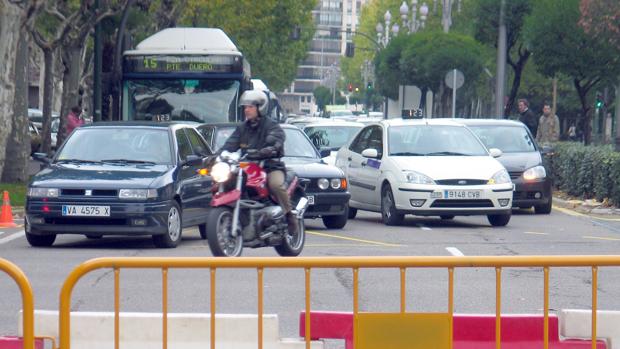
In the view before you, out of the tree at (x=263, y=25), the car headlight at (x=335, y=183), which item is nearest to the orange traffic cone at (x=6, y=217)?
the car headlight at (x=335, y=183)

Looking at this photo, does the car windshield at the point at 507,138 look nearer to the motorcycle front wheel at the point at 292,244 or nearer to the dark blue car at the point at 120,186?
the dark blue car at the point at 120,186

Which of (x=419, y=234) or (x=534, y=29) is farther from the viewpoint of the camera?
(x=534, y=29)

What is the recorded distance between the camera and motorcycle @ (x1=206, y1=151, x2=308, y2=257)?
1221cm

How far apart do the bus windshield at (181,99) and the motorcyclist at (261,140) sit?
422 inches

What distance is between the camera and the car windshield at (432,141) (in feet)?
62.4

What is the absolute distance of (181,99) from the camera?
23500 millimetres

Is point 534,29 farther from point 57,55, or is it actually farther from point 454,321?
point 454,321

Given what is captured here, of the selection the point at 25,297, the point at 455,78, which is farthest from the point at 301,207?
the point at 455,78

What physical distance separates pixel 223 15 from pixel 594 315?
43.8m

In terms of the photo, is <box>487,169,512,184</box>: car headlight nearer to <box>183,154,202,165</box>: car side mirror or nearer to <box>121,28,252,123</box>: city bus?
<box>183,154,202,165</box>: car side mirror

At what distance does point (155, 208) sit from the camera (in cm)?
1453

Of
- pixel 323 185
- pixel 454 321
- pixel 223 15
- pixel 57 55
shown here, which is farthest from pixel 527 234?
pixel 57 55

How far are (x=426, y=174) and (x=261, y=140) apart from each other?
5.78 meters

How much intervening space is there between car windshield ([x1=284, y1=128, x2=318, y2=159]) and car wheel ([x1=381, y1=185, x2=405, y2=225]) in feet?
3.89
